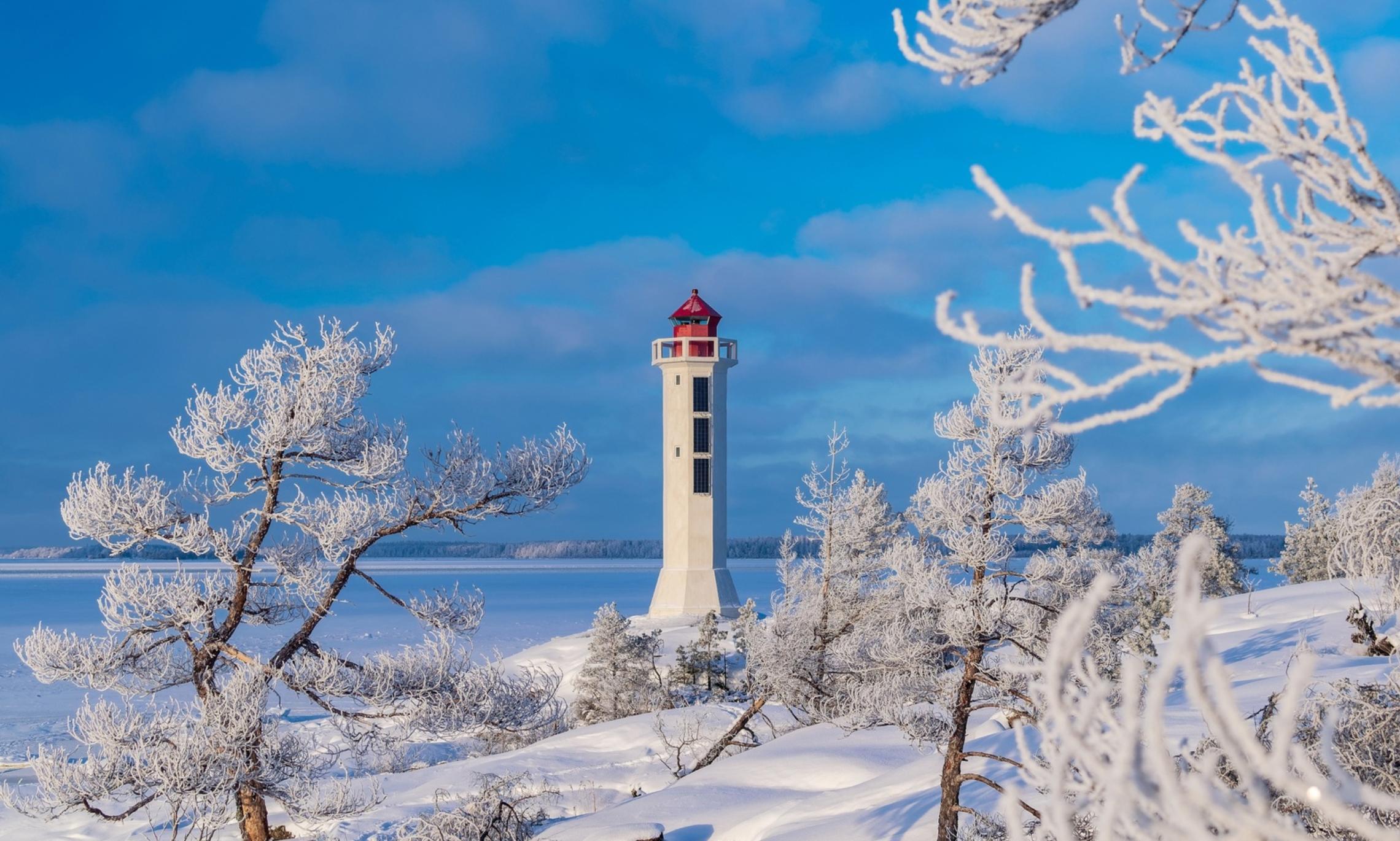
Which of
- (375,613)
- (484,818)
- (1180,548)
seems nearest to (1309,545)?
(1180,548)

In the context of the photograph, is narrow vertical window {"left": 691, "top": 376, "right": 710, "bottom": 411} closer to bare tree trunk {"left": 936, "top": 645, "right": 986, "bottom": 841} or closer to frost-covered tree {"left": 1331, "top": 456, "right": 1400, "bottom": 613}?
bare tree trunk {"left": 936, "top": 645, "right": 986, "bottom": 841}

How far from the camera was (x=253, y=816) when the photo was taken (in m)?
9.82

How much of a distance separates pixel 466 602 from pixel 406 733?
1.31m

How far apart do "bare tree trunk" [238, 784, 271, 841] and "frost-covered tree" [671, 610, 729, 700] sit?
15.9 metres

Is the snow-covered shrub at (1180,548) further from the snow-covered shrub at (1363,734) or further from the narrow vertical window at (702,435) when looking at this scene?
the snow-covered shrub at (1363,734)

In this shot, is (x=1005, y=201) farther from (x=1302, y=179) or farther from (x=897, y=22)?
(x=897, y=22)

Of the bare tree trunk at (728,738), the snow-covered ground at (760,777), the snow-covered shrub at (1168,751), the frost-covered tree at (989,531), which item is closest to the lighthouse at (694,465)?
the snow-covered ground at (760,777)

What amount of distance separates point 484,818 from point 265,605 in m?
3.12

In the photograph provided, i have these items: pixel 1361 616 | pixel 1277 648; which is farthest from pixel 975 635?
pixel 1277 648

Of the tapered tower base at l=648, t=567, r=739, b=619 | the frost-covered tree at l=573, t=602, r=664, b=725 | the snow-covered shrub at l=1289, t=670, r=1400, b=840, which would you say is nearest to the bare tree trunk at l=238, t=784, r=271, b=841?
the snow-covered shrub at l=1289, t=670, r=1400, b=840

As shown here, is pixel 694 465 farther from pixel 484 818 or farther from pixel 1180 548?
pixel 484 818

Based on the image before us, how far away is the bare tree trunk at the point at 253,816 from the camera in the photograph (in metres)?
9.76

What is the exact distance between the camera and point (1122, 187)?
229cm

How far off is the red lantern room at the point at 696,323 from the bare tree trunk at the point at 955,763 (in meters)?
27.3
